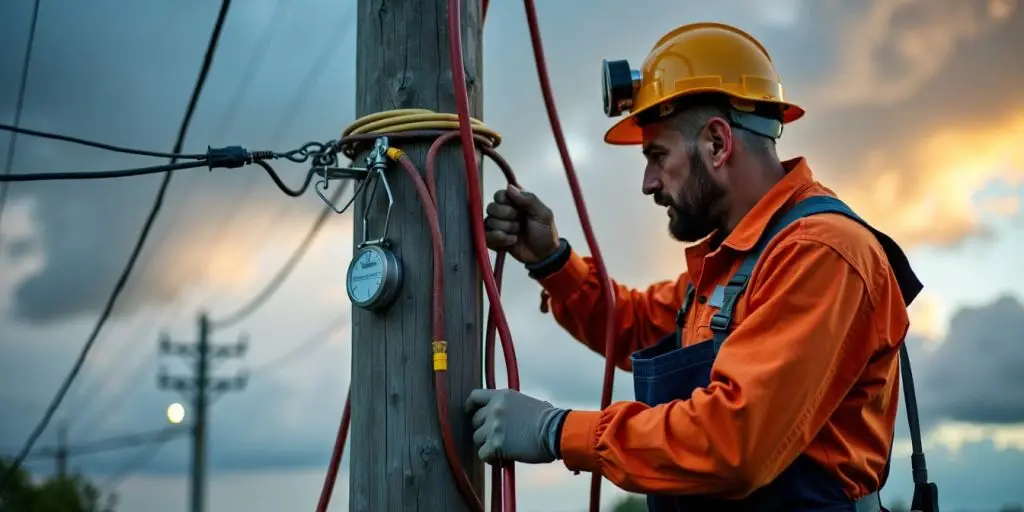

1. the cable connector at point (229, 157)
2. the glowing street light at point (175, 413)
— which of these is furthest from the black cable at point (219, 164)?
the glowing street light at point (175, 413)

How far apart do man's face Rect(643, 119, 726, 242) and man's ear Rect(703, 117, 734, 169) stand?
0.03m

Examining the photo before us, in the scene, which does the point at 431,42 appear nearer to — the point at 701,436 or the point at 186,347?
the point at 701,436

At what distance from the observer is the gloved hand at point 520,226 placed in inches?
128

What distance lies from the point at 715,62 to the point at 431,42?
841 millimetres

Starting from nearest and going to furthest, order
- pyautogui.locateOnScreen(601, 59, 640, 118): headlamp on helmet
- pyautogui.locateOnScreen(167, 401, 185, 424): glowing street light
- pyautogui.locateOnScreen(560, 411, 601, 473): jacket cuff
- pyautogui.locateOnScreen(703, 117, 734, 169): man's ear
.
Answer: pyautogui.locateOnScreen(560, 411, 601, 473): jacket cuff, pyautogui.locateOnScreen(703, 117, 734, 169): man's ear, pyautogui.locateOnScreen(601, 59, 640, 118): headlamp on helmet, pyautogui.locateOnScreen(167, 401, 185, 424): glowing street light

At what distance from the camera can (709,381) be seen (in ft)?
8.99

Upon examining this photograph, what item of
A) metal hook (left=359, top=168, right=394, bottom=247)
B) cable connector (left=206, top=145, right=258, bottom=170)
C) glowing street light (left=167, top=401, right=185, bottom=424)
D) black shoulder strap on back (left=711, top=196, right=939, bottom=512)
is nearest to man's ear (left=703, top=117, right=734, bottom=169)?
black shoulder strap on back (left=711, top=196, right=939, bottom=512)

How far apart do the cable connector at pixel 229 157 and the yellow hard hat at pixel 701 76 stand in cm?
112

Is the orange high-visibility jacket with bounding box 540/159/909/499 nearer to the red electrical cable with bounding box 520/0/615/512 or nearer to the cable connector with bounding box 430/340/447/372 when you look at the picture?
the cable connector with bounding box 430/340/447/372

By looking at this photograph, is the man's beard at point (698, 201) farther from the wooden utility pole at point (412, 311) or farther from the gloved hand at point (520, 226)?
the wooden utility pole at point (412, 311)

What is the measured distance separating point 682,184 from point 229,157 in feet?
4.49

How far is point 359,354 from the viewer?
295 cm

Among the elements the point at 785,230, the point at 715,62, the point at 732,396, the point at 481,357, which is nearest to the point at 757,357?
the point at 732,396

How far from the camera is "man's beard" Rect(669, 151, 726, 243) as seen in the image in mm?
3035
